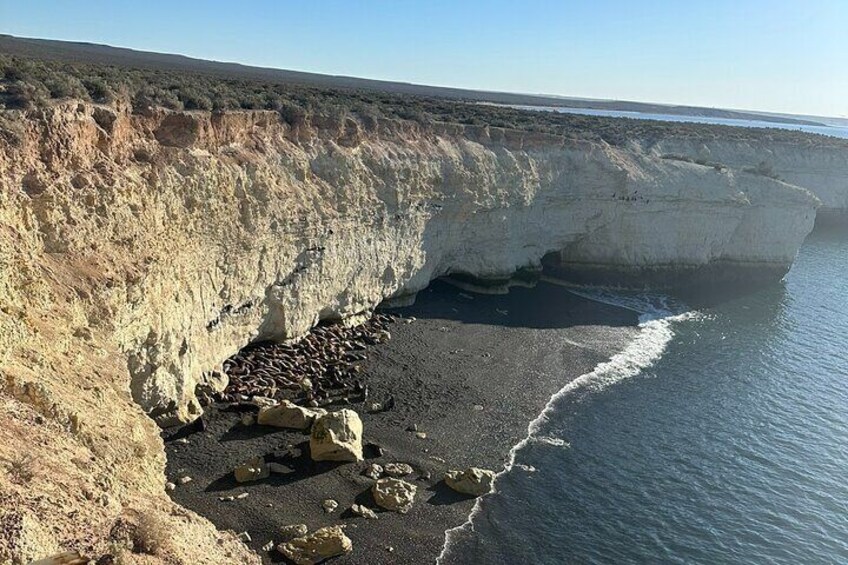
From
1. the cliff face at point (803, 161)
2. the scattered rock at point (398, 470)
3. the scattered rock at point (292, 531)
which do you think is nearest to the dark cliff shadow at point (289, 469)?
the scattered rock at point (398, 470)

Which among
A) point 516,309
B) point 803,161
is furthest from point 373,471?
point 803,161

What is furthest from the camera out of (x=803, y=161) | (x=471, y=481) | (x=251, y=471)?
(x=803, y=161)

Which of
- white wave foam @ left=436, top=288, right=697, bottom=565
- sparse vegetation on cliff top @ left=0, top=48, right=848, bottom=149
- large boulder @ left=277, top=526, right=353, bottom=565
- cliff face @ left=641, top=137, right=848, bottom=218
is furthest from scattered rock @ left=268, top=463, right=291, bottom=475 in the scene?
cliff face @ left=641, top=137, right=848, bottom=218

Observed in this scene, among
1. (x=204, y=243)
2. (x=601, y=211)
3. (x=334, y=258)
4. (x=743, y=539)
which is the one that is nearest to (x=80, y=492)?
(x=204, y=243)

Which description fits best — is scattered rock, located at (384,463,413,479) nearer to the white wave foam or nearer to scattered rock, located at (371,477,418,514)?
scattered rock, located at (371,477,418,514)

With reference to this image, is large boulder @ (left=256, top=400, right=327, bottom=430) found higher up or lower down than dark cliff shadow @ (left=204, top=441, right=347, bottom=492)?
higher up

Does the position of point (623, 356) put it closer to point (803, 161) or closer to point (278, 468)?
point (278, 468)
